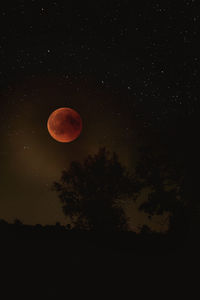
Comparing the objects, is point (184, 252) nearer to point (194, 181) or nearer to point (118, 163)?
point (194, 181)

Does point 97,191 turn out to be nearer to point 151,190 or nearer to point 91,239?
point 151,190

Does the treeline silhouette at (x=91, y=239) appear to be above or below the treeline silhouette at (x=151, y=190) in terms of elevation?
below

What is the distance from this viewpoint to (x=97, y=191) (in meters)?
22.1

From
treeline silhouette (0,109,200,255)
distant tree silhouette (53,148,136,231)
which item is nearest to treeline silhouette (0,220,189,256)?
A: treeline silhouette (0,109,200,255)

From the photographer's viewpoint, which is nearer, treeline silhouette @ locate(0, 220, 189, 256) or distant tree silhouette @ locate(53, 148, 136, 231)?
treeline silhouette @ locate(0, 220, 189, 256)

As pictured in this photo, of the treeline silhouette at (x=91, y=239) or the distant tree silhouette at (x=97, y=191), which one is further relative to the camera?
the distant tree silhouette at (x=97, y=191)

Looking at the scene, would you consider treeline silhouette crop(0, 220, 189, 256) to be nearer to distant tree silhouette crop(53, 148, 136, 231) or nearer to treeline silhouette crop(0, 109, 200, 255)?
treeline silhouette crop(0, 109, 200, 255)

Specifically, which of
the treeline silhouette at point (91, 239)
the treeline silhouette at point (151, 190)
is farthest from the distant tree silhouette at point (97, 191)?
the treeline silhouette at point (91, 239)

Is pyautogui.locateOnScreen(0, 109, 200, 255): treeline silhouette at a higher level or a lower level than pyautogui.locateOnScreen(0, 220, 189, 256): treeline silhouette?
higher

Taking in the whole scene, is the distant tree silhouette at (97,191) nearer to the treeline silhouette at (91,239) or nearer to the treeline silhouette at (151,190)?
the treeline silhouette at (151,190)

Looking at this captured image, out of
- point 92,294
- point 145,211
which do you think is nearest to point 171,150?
point 145,211

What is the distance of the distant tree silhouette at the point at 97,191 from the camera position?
2108 centimetres

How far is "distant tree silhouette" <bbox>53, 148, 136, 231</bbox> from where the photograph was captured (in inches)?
830

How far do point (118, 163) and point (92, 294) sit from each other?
1439 cm
